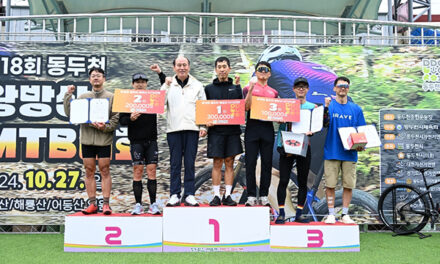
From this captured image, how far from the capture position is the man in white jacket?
422 centimetres

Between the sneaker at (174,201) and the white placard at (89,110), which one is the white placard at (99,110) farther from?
the sneaker at (174,201)

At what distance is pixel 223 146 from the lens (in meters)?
4.20

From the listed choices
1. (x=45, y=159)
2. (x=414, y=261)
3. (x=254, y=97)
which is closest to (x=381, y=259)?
(x=414, y=261)

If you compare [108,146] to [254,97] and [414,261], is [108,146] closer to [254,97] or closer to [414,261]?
[254,97]

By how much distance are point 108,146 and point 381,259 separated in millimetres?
3137

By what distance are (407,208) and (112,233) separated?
3.88 metres

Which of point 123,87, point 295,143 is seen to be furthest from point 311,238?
point 123,87

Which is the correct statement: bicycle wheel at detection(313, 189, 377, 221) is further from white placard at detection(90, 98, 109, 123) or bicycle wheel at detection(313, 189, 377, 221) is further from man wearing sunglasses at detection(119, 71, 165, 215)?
white placard at detection(90, 98, 109, 123)

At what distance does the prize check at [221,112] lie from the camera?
4.14 m

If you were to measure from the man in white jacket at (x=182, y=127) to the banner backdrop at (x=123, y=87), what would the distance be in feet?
3.21

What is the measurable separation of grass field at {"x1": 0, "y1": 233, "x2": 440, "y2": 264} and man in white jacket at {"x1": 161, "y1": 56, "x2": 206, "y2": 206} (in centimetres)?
74

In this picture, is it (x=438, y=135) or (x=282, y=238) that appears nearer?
(x=282, y=238)

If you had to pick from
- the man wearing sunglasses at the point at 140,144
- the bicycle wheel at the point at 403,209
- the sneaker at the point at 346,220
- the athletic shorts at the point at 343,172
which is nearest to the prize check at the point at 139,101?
the man wearing sunglasses at the point at 140,144

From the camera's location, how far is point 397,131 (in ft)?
17.6
